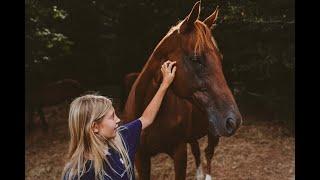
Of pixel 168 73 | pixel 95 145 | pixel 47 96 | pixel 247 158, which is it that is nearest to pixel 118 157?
pixel 95 145

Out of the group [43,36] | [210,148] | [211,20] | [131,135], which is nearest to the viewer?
[131,135]

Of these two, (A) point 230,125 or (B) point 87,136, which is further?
(A) point 230,125

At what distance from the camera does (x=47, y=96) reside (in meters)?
3.59

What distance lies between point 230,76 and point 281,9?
574mm

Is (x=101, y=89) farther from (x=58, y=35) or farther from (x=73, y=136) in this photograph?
(x=73, y=136)

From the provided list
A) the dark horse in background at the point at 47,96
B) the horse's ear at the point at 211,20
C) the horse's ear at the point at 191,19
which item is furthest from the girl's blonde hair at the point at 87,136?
the dark horse in background at the point at 47,96

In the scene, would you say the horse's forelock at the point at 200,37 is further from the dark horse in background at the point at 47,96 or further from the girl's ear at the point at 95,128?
the girl's ear at the point at 95,128

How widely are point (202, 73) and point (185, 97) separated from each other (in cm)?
16

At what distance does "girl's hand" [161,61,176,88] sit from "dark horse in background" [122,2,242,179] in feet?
0.09

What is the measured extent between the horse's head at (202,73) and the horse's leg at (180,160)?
0.23 m

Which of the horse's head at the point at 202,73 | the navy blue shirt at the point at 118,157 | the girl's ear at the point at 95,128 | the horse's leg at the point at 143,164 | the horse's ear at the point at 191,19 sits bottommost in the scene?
the horse's leg at the point at 143,164

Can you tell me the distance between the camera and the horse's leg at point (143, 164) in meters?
3.23

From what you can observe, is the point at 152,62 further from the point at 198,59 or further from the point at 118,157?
the point at 118,157
